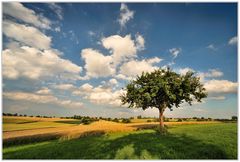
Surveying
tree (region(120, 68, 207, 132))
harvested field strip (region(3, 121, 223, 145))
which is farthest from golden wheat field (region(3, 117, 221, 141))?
tree (region(120, 68, 207, 132))

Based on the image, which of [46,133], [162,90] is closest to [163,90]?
[162,90]

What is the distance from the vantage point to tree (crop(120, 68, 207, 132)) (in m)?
36.4

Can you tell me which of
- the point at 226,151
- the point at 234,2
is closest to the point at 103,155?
the point at 226,151

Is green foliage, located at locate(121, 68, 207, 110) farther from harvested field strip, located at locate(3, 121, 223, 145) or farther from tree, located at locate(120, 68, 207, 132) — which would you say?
harvested field strip, located at locate(3, 121, 223, 145)

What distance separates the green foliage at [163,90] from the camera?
36344mm

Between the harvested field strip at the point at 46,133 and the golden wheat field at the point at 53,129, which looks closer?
the harvested field strip at the point at 46,133

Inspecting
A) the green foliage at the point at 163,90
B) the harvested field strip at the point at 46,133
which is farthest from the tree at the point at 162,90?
the harvested field strip at the point at 46,133

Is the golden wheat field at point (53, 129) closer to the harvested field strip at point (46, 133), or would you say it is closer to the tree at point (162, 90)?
the harvested field strip at point (46, 133)

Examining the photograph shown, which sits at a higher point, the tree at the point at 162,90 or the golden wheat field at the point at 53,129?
the tree at the point at 162,90

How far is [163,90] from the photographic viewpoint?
37.0 m

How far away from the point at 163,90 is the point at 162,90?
0.25 metres

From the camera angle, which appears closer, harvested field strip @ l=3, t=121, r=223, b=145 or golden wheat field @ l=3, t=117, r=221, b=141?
harvested field strip @ l=3, t=121, r=223, b=145

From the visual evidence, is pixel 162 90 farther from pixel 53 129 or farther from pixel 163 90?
pixel 53 129

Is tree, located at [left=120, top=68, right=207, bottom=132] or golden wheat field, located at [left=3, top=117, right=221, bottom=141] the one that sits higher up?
tree, located at [left=120, top=68, right=207, bottom=132]
